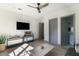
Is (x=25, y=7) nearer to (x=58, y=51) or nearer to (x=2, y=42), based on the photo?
(x=2, y=42)

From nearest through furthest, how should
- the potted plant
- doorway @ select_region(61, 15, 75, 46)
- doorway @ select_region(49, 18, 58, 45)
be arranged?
1. the potted plant
2. doorway @ select_region(61, 15, 75, 46)
3. doorway @ select_region(49, 18, 58, 45)

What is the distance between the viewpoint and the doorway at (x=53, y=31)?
4.70 feet

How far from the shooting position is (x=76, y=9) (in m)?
1.27

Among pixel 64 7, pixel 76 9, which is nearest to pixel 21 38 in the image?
pixel 64 7

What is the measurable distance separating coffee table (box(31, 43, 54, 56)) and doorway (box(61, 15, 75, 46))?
25cm

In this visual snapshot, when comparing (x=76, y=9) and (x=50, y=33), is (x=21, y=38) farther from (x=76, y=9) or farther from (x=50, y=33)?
(x=76, y=9)

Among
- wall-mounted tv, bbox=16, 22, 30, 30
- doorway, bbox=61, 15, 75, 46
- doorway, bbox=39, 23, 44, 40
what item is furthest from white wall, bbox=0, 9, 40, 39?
doorway, bbox=61, 15, 75, 46

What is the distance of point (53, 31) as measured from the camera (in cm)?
147

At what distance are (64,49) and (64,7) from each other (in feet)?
2.34

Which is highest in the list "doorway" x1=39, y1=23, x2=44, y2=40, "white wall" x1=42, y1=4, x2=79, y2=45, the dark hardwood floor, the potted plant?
"white wall" x1=42, y1=4, x2=79, y2=45

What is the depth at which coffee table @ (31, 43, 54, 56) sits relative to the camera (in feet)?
4.29

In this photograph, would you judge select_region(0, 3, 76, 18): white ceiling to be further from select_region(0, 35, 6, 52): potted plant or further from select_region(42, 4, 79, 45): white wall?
select_region(0, 35, 6, 52): potted plant

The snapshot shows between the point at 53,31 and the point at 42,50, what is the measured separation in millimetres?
410

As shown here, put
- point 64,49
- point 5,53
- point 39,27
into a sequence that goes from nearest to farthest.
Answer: point 5,53, point 64,49, point 39,27
